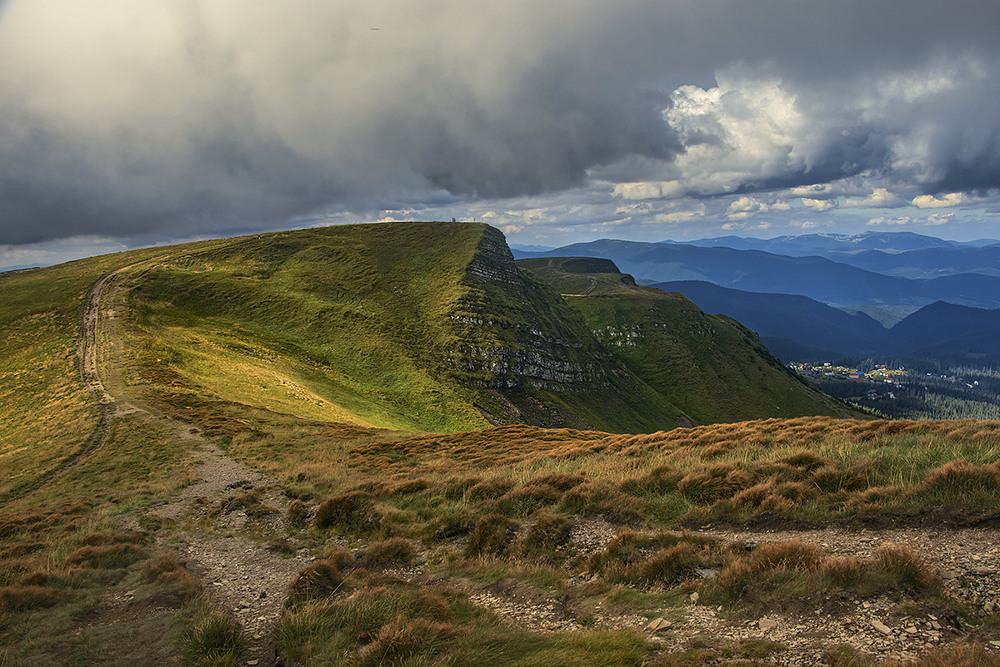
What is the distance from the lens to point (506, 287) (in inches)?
5556

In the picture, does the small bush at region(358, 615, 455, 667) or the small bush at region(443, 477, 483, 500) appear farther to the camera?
the small bush at region(443, 477, 483, 500)

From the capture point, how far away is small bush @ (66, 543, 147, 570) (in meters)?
13.0

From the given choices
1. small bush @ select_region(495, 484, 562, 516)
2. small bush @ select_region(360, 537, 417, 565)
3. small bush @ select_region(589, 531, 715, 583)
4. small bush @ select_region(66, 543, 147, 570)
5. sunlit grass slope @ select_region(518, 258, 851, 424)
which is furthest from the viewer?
sunlit grass slope @ select_region(518, 258, 851, 424)

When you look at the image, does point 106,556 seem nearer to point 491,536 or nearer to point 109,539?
point 109,539

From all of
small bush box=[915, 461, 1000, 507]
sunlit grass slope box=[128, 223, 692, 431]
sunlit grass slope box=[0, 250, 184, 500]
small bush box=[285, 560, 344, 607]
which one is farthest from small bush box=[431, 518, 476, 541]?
sunlit grass slope box=[128, 223, 692, 431]

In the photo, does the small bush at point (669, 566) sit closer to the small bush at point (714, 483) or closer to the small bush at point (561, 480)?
the small bush at point (714, 483)

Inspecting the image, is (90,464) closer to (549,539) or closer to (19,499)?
(19,499)

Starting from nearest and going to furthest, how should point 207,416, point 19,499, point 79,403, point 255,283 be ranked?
point 19,499 → point 207,416 → point 79,403 → point 255,283

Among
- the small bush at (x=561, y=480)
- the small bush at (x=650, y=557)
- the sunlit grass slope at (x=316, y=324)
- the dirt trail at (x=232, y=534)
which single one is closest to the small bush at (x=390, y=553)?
the dirt trail at (x=232, y=534)

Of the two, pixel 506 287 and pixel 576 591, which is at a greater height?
pixel 506 287

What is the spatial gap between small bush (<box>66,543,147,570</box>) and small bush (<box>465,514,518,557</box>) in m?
10.2

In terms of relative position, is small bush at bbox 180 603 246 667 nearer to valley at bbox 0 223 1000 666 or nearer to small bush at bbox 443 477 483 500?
valley at bbox 0 223 1000 666

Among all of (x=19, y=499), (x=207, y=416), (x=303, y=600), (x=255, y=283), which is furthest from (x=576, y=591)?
(x=255, y=283)

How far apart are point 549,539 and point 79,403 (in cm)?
4820
